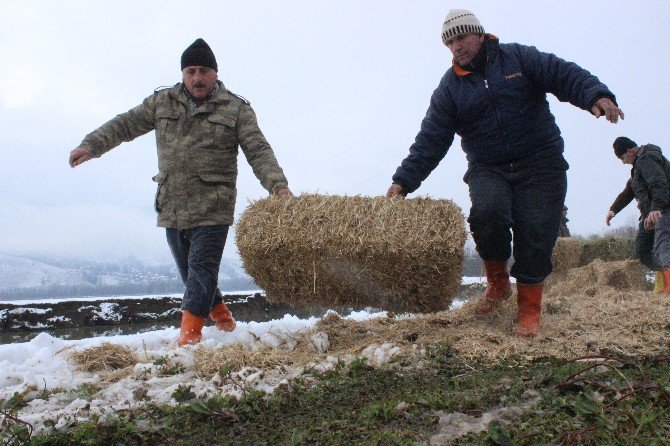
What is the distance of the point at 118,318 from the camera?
6.88 m

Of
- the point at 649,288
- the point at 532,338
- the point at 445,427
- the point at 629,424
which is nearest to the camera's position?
the point at 629,424

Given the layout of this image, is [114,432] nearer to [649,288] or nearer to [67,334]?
[67,334]

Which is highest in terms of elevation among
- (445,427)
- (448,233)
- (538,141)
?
(538,141)

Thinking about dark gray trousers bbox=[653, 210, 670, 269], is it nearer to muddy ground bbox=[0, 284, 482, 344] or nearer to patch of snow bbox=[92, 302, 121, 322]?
muddy ground bbox=[0, 284, 482, 344]

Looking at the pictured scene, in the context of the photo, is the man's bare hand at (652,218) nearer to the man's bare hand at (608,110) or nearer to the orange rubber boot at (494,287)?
the orange rubber boot at (494,287)

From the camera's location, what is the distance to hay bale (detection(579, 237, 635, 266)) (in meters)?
11.8

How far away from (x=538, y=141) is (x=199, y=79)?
7.95 ft

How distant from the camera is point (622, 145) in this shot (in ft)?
25.8

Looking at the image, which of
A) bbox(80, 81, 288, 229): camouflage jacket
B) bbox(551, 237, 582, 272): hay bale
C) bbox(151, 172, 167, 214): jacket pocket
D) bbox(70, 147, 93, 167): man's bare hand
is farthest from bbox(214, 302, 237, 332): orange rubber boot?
bbox(551, 237, 582, 272): hay bale

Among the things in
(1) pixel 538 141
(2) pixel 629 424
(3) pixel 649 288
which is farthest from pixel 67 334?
(3) pixel 649 288

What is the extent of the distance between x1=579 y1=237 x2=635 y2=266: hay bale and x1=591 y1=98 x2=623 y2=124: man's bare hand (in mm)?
8034

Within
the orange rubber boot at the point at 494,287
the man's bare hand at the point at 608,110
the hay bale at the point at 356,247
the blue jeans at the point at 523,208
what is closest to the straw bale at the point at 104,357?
the hay bale at the point at 356,247

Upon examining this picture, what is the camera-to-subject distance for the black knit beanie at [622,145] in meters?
7.81

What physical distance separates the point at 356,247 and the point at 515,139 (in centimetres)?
131
